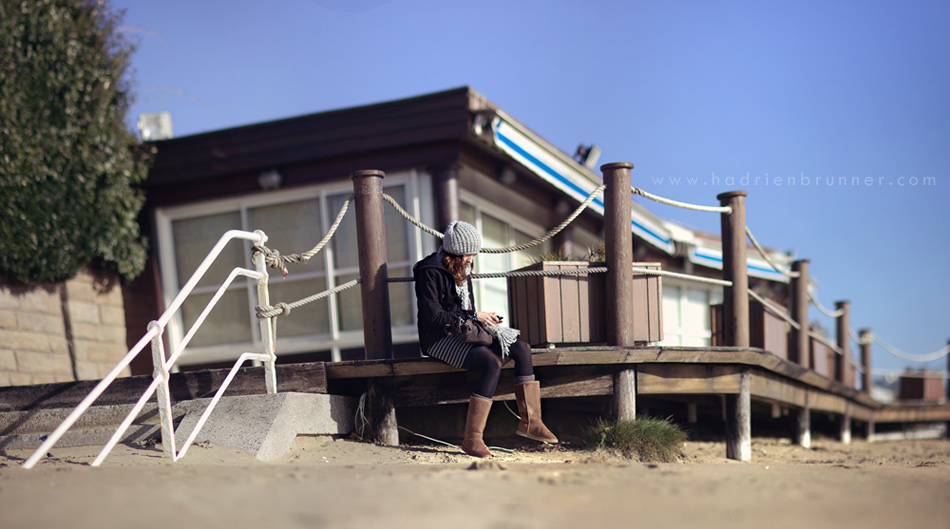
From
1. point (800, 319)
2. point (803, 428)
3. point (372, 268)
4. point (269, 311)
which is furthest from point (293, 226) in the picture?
point (803, 428)

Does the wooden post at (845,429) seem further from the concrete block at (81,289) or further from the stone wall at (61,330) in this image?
the concrete block at (81,289)

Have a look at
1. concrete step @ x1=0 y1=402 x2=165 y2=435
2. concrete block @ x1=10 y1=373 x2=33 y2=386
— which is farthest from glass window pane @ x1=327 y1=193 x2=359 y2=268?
concrete step @ x1=0 y1=402 x2=165 y2=435

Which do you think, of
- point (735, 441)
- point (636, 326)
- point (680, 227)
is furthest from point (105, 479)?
point (680, 227)

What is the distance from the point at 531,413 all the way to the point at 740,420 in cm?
201

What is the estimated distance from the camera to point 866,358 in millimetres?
11938

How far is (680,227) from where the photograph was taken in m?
12.8

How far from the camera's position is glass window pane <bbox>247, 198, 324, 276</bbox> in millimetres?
8445

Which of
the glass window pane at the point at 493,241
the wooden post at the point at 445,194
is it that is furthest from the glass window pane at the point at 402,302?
the glass window pane at the point at 493,241

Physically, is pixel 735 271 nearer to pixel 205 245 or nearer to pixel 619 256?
pixel 619 256

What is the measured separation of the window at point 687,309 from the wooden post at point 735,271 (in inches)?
276

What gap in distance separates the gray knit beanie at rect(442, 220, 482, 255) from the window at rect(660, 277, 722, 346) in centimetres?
889

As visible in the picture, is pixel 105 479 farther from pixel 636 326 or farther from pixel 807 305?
pixel 807 305

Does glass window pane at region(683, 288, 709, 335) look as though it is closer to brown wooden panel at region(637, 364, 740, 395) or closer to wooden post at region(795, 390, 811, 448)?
wooden post at region(795, 390, 811, 448)

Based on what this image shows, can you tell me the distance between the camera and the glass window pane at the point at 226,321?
8.79 metres
